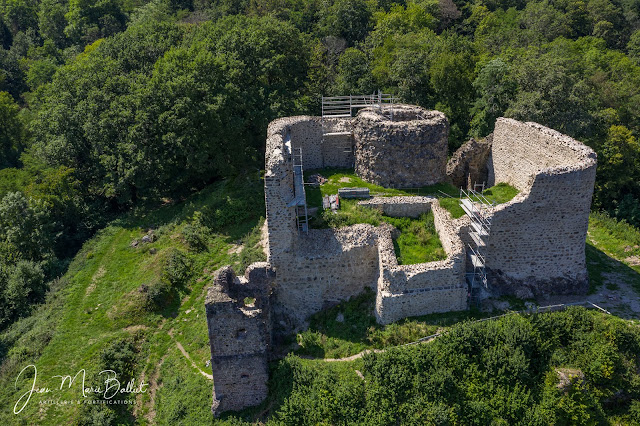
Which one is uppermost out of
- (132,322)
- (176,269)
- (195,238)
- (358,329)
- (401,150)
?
(401,150)

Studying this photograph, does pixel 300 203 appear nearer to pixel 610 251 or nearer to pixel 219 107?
pixel 219 107

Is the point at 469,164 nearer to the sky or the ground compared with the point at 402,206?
nearer to the sky

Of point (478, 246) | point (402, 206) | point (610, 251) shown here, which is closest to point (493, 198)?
point (478, 246)

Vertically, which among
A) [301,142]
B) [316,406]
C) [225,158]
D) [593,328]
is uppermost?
[301,142]

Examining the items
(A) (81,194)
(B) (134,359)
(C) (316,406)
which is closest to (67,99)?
(A) (81,194)

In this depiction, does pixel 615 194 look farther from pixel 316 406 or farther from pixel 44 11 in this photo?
pixel 44 11

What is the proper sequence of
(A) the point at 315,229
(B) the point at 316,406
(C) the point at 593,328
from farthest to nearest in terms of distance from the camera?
(A) the point at 315,229 < (C) the point at 593,328 < (B) the point at 316,406

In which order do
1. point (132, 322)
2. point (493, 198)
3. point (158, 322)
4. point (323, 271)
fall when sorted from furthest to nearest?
point (132, 322) < point (158, 322) < point (493, 198) < point (323, 271)

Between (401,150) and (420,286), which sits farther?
(401,150)
